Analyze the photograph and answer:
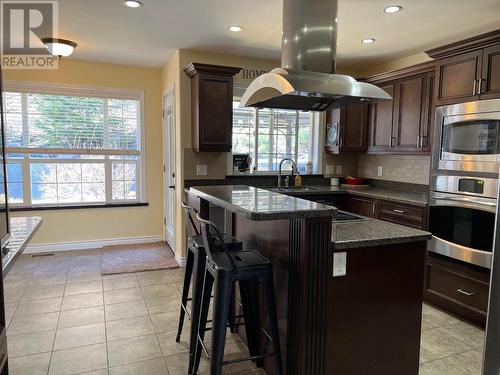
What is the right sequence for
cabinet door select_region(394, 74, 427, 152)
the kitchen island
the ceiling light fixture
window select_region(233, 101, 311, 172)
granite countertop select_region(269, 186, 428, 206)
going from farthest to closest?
window select_region(233, 101, 311, 172) < cabinet door select_region(394, 74, 427, 152) < the ceiling light fixture < granite countertop select_region(269, 186, 428, 206) < the kitchen island

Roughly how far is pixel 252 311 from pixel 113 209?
3444mm

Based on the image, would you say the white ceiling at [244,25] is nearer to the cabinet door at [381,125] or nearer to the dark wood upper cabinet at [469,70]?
the dark wood upper cabinet at [469,70]

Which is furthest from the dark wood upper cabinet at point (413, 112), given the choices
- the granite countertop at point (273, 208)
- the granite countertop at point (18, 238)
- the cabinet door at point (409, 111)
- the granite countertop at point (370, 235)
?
the granite countertop at point (18, 238)

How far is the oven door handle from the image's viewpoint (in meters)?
2.76

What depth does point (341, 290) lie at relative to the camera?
1.89m

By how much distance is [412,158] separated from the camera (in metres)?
4.27

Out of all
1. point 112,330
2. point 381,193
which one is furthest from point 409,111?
point 112,330

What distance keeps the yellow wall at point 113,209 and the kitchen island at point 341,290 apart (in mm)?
3417

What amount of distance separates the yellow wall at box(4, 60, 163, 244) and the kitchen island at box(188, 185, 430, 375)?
3417 mm

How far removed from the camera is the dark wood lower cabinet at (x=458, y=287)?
2824 millimetres

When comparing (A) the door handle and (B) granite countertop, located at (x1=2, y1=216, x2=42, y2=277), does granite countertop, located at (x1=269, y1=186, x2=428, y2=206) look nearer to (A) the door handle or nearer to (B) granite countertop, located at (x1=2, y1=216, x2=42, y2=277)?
(A) the door handle

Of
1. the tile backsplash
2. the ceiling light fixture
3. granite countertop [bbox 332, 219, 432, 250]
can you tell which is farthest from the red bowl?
the ceiling light fixture

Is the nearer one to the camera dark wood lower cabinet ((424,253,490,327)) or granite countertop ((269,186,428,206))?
dark wood lower cabinet ((424,253,490,327))

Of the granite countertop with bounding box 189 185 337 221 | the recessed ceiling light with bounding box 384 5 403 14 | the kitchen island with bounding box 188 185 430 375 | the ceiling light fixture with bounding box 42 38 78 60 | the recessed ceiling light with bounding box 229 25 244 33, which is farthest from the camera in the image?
the ceiling light fixture with bounding box 42 38 78 60
